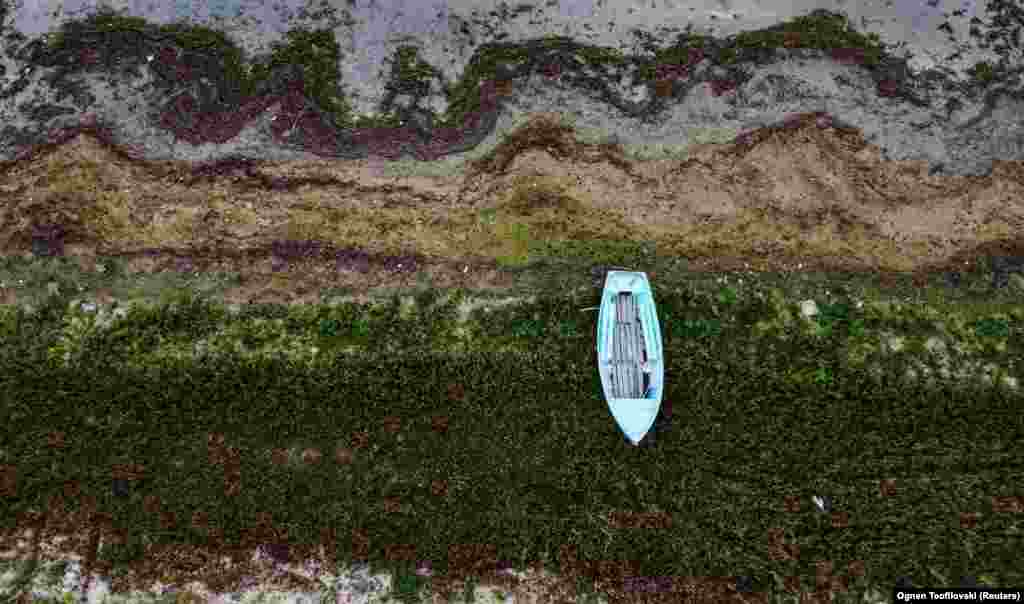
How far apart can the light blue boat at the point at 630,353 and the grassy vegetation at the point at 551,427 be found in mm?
334

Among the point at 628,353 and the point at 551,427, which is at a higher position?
the point at 628,353

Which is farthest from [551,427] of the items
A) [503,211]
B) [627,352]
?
[503,211]

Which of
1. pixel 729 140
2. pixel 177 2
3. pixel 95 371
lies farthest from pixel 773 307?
pixel 177 2

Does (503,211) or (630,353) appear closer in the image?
(630,353)

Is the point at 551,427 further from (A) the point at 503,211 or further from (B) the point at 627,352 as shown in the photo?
(A) the point at 503,211

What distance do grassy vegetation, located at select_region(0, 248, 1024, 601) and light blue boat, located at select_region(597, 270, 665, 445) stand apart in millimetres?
334

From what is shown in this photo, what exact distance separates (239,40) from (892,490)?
1454 cm

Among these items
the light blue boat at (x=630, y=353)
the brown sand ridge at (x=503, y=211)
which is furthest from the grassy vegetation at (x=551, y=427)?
the brown sand ridge at (x=503, y=211)

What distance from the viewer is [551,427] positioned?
10492 millimetres

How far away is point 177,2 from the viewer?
11695mm

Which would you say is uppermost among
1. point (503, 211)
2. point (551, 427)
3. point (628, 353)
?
point (503, 211)

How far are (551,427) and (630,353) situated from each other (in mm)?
1898

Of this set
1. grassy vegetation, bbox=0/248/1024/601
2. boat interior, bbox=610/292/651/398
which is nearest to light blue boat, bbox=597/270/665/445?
boat interior, bbox=610/292/651/398

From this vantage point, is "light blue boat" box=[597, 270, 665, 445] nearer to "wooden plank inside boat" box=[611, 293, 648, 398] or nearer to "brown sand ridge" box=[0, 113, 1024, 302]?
"wooden plank inside boat" box=[611, 293, 648, 398]
